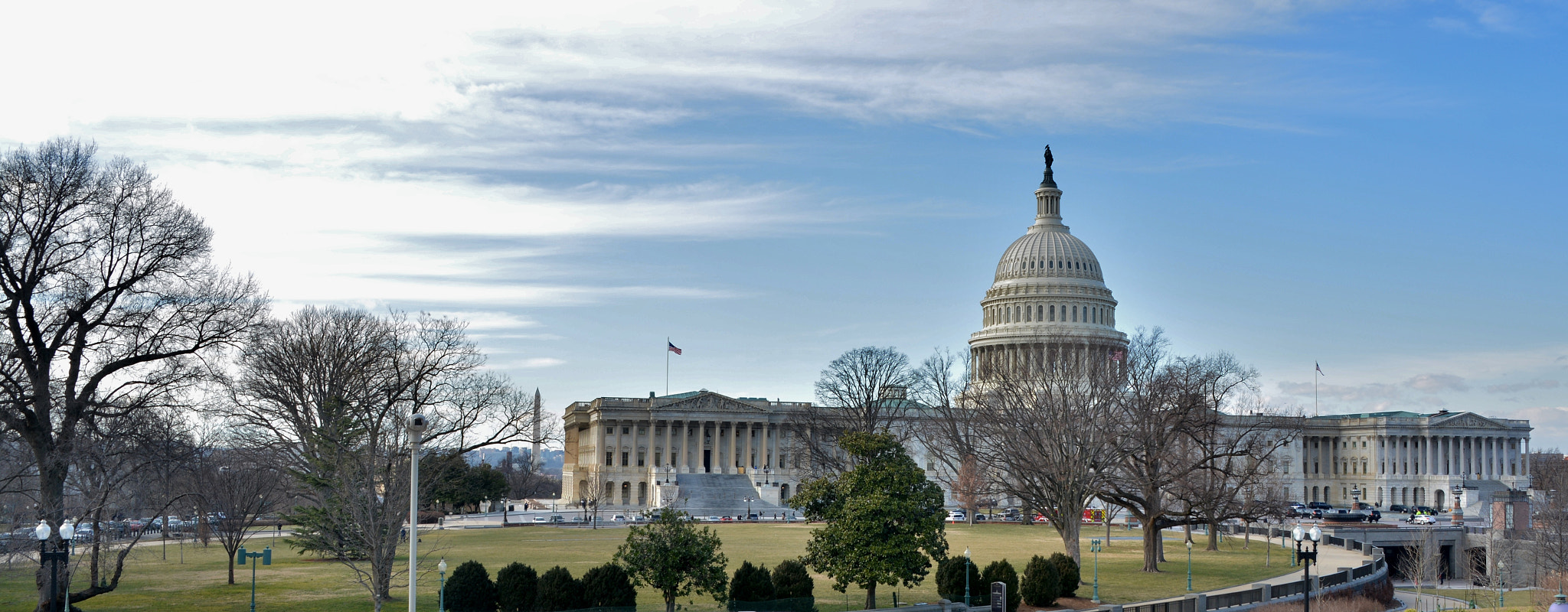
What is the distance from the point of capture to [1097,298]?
16088 cm

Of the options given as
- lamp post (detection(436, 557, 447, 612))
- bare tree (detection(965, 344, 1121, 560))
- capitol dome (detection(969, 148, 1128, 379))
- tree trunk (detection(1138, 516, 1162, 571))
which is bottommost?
tree trunk (detection(1138, 516, 1162, 571))

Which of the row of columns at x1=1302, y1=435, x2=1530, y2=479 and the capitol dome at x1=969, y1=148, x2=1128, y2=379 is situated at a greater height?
the capitol dome at x1=969, y1=148, x2=1128, y2=379

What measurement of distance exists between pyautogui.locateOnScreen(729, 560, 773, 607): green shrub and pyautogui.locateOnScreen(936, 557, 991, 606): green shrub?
294 inches

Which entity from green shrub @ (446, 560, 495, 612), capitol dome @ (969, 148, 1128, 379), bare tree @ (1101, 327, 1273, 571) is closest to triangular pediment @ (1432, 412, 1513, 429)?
capitol dome @ (969, 148, 1128, 379)

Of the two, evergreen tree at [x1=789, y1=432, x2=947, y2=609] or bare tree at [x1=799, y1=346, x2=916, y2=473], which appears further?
bare tree at [x1=799, y1=346, x2=916, y2=473]

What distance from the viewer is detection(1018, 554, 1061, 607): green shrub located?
44.7 m

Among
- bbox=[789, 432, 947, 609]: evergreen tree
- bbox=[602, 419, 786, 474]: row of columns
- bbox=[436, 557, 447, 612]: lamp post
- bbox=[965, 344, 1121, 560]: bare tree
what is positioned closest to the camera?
bbox=[436, 557, 447, 612]: lamp post

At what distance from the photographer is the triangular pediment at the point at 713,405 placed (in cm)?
15575

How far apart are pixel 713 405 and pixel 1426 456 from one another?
101407 millimetres

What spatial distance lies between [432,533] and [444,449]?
25.6 metres

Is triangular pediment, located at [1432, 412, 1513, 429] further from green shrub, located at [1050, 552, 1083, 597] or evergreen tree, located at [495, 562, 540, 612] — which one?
evergreen tree, located at [495, 562, 540, 612]

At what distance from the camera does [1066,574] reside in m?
46.0

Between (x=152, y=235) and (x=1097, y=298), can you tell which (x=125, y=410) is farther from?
(x=1097, y=298)

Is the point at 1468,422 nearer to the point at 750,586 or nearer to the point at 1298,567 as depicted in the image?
the point at 1298,567
